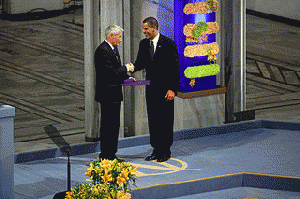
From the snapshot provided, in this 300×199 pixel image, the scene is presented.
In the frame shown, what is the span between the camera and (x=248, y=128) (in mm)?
10562

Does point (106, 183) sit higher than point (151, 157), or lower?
higher

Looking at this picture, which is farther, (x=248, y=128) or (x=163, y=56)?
(x=248, y=128)

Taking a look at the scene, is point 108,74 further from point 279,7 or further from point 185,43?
point 279,7

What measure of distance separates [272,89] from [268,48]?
4.68 metres

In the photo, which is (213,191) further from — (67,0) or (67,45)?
(67,0)

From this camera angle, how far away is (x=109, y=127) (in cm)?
850

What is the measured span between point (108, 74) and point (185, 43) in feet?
6.50

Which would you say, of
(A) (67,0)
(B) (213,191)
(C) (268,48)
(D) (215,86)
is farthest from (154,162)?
(A) (67,0)

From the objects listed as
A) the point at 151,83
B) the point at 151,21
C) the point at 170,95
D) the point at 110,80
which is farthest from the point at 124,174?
the point at 151,21

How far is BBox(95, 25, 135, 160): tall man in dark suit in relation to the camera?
834 cm

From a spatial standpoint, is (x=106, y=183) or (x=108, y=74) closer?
(x=106, y=183)

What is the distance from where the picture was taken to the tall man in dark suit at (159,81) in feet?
28.1

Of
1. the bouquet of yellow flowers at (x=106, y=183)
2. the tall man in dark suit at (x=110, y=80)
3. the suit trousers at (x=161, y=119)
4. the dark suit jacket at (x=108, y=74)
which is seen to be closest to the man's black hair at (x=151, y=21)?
the tall man in dark suit at (x=110, y=80)

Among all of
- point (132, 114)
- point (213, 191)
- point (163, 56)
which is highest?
point (163, 56)
